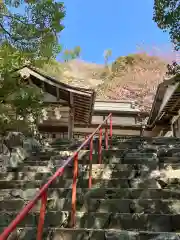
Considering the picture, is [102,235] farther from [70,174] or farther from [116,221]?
[70,174]

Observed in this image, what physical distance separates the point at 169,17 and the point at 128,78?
101ft

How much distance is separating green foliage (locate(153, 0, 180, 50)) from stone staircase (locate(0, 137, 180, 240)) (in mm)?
2896

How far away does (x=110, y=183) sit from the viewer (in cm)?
592

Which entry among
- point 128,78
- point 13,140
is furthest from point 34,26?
point 128,78

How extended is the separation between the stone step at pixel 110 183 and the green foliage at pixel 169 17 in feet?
11.5

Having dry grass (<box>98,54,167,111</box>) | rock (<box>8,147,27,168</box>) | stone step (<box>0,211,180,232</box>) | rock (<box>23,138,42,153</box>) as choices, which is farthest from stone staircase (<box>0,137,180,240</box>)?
dry grass (<box>98,54,167,111</box>)

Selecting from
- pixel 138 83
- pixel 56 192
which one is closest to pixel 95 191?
pixel 56 192

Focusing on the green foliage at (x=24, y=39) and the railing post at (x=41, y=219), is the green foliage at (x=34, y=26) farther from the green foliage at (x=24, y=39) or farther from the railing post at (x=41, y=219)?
the railing post at (x=41, y=219)

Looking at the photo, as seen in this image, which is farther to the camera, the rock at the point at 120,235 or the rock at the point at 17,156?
→ the rock at the point at 17,156

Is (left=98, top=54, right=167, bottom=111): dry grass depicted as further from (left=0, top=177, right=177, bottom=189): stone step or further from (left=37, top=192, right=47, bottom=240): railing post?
(left=37, top=192, right=47, bottom=240): railing post

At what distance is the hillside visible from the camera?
35781 mm

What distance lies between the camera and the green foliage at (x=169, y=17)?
752 centimetres

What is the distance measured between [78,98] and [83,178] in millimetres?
8103

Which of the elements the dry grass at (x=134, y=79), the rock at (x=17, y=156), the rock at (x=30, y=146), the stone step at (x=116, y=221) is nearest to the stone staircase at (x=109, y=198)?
the stone step at (x=116, y=221)
